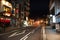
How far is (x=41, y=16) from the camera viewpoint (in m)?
156

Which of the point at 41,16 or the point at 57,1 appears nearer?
the point at 57,1

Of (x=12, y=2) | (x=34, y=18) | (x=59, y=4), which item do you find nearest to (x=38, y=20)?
(x=34, y=18)

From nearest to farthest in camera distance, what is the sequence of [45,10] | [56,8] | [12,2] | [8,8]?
[56,8] → [8,8] → [12,2] → [45,10]

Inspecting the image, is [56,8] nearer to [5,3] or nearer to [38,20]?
[5,3]

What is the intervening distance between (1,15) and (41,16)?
10428cm

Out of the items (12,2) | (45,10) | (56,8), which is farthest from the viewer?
(45,10)

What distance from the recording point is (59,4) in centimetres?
6109

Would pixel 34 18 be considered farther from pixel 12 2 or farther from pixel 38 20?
pixel 12 2

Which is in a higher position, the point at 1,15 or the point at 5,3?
the point at 5,3

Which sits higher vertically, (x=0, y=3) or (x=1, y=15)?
(x=0, y=3)

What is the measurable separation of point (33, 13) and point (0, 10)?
10022 cm

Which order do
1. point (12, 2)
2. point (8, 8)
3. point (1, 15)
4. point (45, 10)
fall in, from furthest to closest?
point (45, 10)
point (12, 2)
point (8, 8)
point (1, 15)

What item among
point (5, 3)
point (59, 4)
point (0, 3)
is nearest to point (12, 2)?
point (5, 3)

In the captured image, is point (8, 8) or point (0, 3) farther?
point (8, 8)
